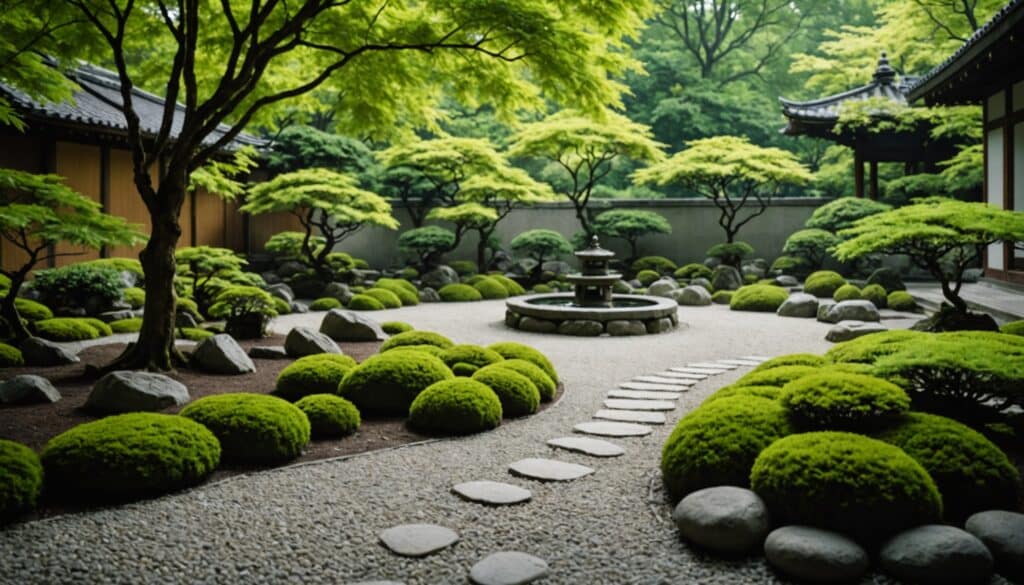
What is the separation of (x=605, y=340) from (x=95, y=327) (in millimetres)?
7506

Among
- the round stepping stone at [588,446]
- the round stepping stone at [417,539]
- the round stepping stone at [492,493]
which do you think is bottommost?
the round stepping stone at [417,539]

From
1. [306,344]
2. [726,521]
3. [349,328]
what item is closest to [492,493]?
[726,521]

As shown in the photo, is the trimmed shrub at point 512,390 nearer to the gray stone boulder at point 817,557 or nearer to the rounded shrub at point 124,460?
the rounded shrub at point 124,460

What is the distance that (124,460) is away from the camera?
4.39 meters

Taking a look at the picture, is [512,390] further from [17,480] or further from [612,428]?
[17,480]

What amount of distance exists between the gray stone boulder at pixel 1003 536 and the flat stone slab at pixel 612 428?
2.70 m

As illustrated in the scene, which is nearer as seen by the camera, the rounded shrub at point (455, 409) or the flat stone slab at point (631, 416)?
the rounded shrub at point (455, 409)

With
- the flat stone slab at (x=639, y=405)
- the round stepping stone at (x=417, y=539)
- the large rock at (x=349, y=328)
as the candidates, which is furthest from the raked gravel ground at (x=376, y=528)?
the large rock at (x=349, y=328)

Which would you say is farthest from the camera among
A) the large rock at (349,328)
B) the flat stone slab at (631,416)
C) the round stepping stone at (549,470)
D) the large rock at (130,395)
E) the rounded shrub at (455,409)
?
the large rock at (349,328)

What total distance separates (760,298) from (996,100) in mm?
5437

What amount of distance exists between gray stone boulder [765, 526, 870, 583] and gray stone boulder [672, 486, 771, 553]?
0.40 ft

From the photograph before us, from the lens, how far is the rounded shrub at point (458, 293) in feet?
61.0

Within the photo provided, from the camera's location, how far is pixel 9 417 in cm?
611

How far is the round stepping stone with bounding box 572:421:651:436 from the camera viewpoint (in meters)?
6.02
